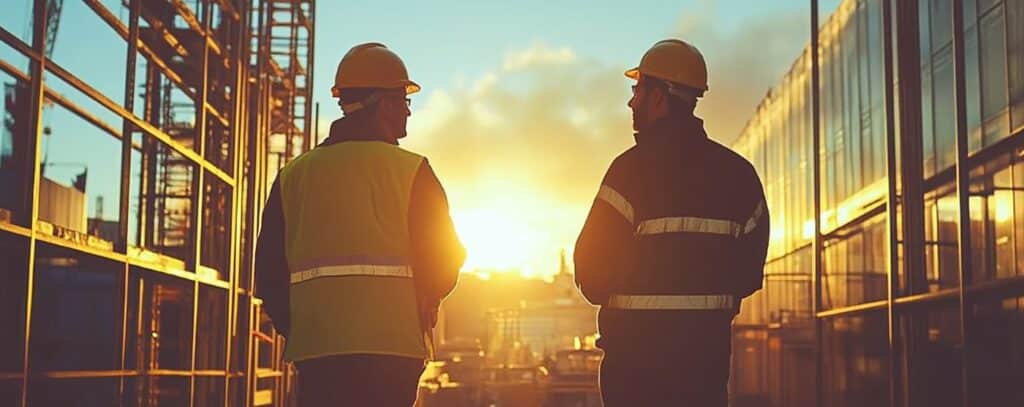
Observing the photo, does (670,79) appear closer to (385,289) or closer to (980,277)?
(385,289)

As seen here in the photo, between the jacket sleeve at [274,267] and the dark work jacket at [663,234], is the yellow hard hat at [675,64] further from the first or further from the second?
the jacket sleeve at [274,267]

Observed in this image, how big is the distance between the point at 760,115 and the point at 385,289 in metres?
32.1

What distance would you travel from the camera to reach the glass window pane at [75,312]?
53.4 ft

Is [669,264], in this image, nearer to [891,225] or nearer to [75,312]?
[891,225]

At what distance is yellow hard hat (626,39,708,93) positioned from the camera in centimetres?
609

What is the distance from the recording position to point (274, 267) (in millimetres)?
5859

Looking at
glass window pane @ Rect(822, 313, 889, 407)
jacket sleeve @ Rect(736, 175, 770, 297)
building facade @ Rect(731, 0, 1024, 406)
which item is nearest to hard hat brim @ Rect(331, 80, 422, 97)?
jacket sleeve @ Rect(736, 175, 770, 297)

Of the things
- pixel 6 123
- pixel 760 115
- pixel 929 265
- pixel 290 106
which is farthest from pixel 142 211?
pixel 760 115

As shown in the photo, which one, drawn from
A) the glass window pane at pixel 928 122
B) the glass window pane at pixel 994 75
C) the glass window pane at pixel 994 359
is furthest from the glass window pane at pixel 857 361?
the glass window pane at pixel 994 359

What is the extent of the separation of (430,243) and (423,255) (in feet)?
0.18

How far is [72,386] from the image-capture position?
12.8 m

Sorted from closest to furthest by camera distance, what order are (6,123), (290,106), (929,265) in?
(6,123) → (929,265) → (290,106)

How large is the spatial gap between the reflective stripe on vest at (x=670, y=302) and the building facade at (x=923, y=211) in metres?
5.44

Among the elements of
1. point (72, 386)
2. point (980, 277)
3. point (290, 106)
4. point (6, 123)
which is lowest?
point (72, 386)
